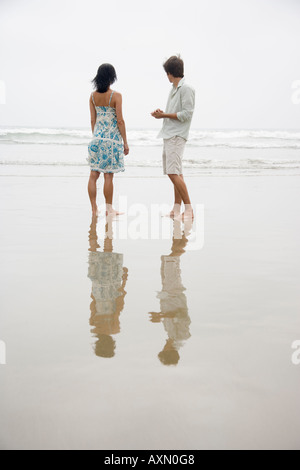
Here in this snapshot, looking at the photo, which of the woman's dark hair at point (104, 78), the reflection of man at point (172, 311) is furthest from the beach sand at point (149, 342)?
the woman's dark hair at point (104, 78)

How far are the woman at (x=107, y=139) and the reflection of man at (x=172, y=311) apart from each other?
2229 millimetres

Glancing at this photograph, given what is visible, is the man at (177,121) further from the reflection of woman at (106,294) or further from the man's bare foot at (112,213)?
the reflection of woman at (106,294)

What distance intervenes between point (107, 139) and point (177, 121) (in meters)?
0.80

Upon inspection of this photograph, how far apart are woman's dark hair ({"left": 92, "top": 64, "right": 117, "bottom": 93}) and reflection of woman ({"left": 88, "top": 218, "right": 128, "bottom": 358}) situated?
2.12m

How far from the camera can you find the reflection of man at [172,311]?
1.83 meters

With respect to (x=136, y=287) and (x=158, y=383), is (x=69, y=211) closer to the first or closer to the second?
(x=136, y=287)

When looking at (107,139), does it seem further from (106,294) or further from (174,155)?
(106,294)

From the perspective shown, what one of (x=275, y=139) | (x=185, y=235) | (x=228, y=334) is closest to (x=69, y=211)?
(x=185, y=235)

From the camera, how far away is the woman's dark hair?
5121 mm

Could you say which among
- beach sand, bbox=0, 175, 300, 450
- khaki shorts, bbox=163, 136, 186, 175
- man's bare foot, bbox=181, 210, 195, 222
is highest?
khaki shorts, bbox=163, 136, 186, 175

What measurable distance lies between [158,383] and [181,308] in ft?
2.42

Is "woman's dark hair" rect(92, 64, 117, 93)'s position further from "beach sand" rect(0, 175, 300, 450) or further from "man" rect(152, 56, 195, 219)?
"beach sand" rect(0, 175, 300, 450)

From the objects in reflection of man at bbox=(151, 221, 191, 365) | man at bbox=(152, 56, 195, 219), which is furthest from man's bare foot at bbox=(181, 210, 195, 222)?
reflection of man at bbox=(151, 221, 191, 365)

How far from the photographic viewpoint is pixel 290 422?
4.57 ft
